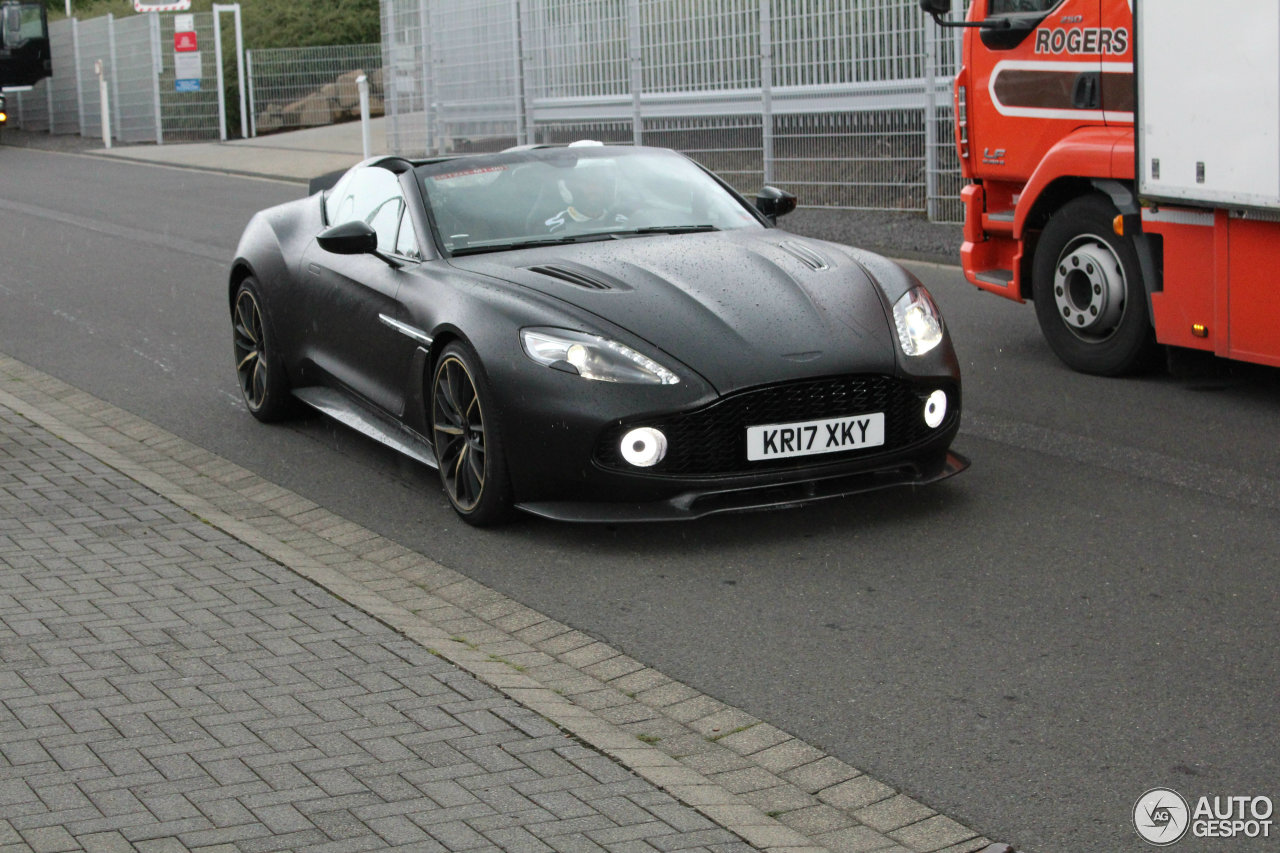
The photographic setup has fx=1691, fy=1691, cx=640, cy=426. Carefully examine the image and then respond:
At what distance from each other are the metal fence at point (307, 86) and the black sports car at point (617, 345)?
96.7ft

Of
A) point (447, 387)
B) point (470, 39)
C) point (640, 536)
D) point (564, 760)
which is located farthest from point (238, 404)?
point (470, 39)

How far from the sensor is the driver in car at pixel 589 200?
7172mm

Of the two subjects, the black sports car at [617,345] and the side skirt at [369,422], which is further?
the side skirt at [369,422]

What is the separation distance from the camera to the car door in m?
6.98

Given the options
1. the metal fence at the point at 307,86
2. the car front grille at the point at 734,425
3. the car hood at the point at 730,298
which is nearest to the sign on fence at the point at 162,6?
the metal fence at the point at 307,86

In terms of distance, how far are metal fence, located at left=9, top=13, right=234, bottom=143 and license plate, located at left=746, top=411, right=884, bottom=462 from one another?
3160 cm

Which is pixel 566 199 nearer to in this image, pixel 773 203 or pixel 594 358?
pixel 773 203

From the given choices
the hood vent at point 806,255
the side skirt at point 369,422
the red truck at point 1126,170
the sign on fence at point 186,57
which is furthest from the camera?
the sign on fence at point 186,57

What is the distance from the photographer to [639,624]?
525cm

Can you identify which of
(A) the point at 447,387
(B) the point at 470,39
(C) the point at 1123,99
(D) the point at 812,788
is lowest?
(D) the point at 812,788

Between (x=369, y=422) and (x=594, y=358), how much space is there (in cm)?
175

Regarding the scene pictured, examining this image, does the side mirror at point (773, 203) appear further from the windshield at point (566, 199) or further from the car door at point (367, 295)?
the car door at point (367, 295)

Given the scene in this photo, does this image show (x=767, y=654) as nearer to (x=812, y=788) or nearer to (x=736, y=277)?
(x=812, y=788)

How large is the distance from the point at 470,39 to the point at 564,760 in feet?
64.8
